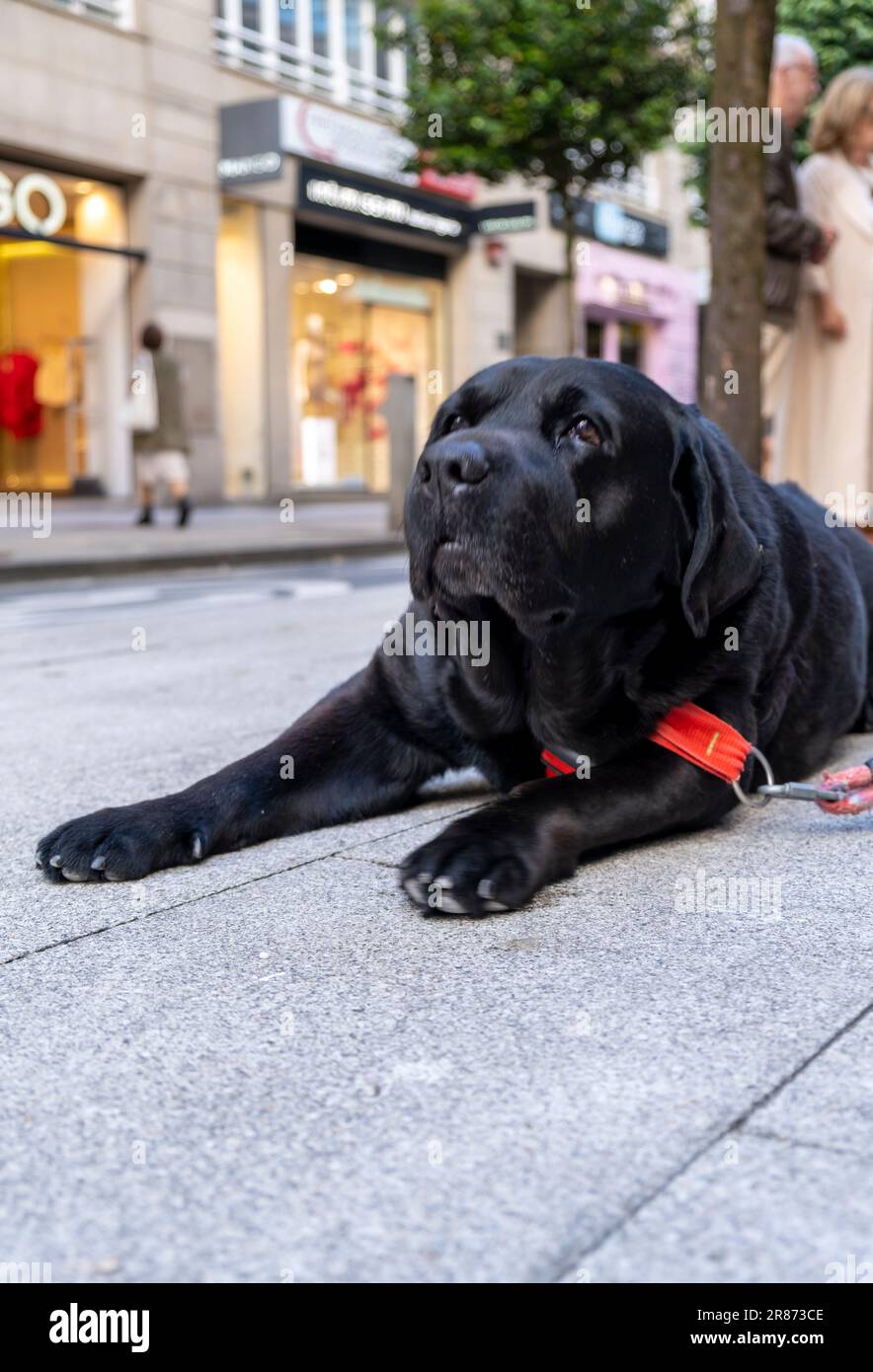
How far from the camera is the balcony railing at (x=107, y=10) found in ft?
60.7

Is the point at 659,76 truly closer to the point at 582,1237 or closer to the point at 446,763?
the point at 446,763

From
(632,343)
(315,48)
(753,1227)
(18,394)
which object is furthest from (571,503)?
(632,343)

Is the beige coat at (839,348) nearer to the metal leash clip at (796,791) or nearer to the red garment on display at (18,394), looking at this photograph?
the metal leash clip at (796,791)

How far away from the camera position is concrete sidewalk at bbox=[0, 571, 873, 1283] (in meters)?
1.36

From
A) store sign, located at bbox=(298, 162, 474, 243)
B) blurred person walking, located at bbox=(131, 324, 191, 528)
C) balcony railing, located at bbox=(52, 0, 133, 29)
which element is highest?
balcony railing, located at bbox=(52, 0, 133, 29)

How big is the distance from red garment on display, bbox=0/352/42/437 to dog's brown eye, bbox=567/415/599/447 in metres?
17.4

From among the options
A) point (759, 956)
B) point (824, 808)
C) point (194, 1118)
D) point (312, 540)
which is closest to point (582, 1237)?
point (194, 1118)

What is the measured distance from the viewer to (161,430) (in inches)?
629

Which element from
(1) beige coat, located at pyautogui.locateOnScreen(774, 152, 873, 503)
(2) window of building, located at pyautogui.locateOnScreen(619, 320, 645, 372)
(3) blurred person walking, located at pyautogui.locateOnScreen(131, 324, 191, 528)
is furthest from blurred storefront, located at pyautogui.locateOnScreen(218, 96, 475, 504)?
(1) beige coat, located at pyautogui.locateOnScreen(774, 152, 873, 503)

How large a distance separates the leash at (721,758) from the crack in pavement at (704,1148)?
2.69 ft

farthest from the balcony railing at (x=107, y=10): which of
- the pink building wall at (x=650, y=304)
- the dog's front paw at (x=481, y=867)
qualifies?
the dog's front paw at (x=481, y=867)

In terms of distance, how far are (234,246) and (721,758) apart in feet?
66.6

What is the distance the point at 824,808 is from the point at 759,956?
734 mm

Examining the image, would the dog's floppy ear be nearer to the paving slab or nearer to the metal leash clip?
the metal leash clip
